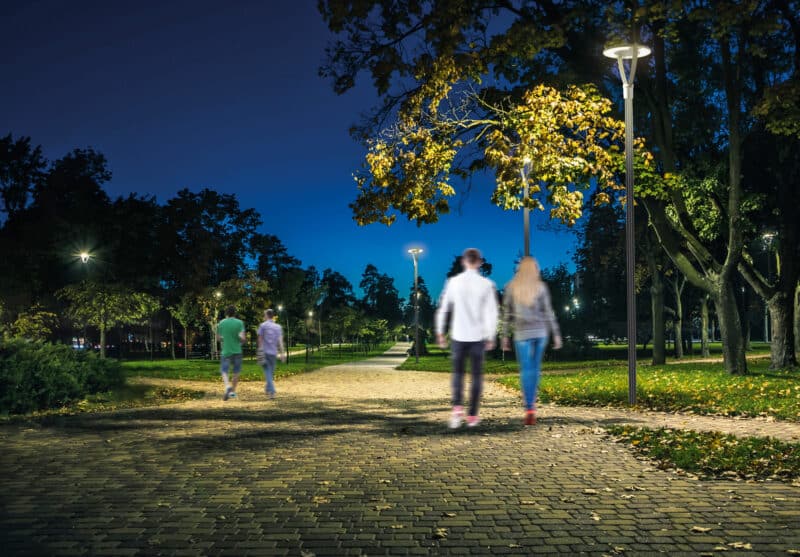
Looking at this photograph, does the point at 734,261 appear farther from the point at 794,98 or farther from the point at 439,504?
the point at 439,504

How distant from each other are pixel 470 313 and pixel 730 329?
15.5 metres

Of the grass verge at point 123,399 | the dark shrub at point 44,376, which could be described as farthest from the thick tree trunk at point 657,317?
the dark shrub at point 44,376

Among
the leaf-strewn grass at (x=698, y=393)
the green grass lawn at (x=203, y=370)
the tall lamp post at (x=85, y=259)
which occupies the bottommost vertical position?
the green grass lawn at (x=203, y=370)

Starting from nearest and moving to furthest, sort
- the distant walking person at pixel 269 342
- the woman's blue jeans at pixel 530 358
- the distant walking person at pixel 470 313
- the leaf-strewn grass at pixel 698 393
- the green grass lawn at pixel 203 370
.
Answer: the distant walking person at pixel 470 313, the woman's blue jeans at pixel 530 358, the leaf-strewn grass at pixel 698 393, the distant walking person at pixel 269 342, the green grass lawn at pixel 203 370

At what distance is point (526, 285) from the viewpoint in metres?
6.42

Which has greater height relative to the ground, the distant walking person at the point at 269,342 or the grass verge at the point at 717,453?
the distant walking person at the point at 269,342

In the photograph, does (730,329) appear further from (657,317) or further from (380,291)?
(380,291)

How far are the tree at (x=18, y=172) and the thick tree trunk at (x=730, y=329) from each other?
3406cm

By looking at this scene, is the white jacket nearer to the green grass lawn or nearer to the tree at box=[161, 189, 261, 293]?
the green grass lawn

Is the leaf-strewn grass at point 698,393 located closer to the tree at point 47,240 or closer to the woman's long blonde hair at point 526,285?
the woman's long blonde hair at point 526,285

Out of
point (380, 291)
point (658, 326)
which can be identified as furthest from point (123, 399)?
point (380, 291)

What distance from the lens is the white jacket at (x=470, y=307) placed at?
21.2 feet

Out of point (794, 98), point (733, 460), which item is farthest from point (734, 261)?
point (733, 460)

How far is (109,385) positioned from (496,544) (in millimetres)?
13863
